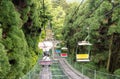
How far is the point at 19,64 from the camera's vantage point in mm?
14859

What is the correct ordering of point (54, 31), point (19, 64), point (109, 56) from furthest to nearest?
1. point (54, 31)
2. point (109, 56)
3. point (19, 64)

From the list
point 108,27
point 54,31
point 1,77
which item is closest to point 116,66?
point 108,27

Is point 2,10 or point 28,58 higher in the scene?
point 2,10

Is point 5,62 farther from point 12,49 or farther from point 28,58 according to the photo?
point 28,58

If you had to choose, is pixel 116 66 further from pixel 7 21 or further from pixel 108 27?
pixel 7 21

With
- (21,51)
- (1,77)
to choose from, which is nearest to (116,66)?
(21,51)

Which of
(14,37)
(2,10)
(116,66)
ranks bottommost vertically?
(116,66)

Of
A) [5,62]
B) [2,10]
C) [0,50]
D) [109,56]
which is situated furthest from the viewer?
[109,56]

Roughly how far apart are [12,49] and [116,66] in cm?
2111

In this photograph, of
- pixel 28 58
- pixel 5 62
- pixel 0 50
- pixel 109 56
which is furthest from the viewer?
pixel 109 56

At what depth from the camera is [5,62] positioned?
1247 cm

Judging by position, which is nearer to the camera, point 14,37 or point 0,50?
point 0,50

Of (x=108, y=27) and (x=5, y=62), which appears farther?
(x=108, y=27)

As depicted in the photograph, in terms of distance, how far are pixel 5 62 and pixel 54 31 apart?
60.6 m
